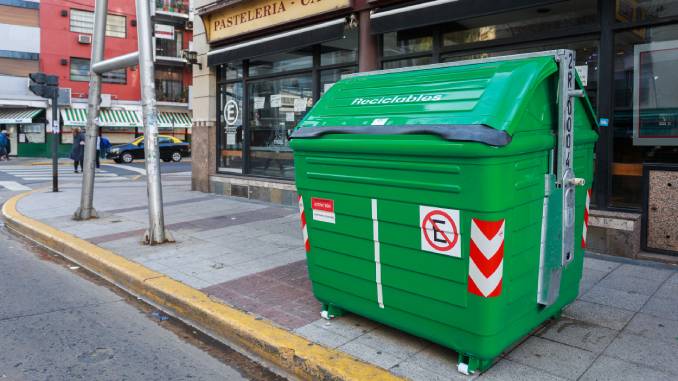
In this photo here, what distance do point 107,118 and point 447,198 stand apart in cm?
3407

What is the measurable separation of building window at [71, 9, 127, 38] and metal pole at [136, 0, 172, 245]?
28960 millimetres

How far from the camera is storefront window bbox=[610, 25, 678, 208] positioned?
5.88 meters

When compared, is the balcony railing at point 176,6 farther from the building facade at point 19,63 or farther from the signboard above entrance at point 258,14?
the signboard above entrance at point 258,14

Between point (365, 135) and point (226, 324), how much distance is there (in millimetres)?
1955

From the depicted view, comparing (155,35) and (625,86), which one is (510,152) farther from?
(155,35)

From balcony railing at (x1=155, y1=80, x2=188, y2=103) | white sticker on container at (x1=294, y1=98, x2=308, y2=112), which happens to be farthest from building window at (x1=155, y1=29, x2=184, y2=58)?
white sticker on container at (x1=294, y1=98, x2=308, y2=112)

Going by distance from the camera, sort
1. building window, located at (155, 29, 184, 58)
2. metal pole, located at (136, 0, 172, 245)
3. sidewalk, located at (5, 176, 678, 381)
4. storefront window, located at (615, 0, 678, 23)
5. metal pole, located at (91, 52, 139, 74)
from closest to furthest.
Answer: sidewalk, located at (5, 176, 678, 381) < storefront window, located at (615, 0, 678, 23) < metal pole, located at (136, 0, 172, 245) < metal pole, located at (91, 52, 139, 74) < building window, located at (155, 29, 184, 58)

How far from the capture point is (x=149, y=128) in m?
6.89

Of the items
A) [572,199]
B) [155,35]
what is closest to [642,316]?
[572,199]

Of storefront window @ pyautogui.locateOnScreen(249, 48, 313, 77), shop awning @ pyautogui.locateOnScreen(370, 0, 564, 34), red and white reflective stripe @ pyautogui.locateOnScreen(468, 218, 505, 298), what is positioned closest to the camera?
red and white reflective stripe @ pyautogui.locateOnScreen(468, 218, 505, 298)

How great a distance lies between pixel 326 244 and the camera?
3875 millimetres

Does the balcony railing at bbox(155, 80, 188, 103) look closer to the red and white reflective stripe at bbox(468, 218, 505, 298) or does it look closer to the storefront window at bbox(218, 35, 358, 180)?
the storefront window at bbox(218, 35, 358, 180)

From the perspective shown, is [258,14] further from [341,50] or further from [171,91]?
[171,91]

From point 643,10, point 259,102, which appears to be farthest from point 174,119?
point 643,10
